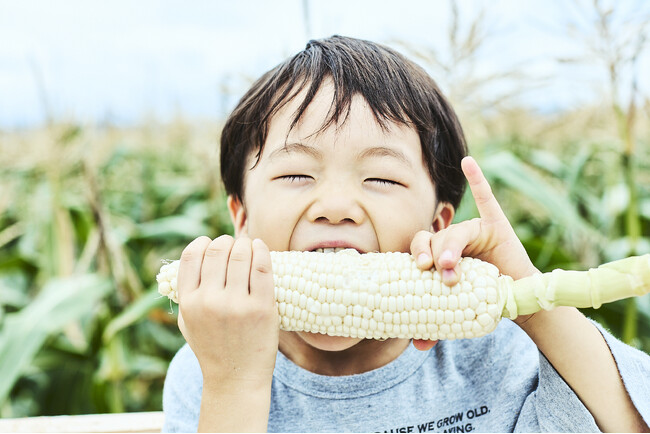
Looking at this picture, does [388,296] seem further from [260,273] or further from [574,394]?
[574,394]

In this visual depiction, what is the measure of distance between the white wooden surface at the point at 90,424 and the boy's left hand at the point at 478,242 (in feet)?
3.06

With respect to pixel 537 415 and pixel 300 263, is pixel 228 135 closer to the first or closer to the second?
pixel 300 263

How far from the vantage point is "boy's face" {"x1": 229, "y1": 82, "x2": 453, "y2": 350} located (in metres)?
1.19

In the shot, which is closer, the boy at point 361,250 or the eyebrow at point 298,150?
the boy at point 361,250

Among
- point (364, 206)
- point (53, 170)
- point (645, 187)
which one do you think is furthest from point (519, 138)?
point (364, 206)

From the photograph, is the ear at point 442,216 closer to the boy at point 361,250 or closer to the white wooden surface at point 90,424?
the boy at point 361,250

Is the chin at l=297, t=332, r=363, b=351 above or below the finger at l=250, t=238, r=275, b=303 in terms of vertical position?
below

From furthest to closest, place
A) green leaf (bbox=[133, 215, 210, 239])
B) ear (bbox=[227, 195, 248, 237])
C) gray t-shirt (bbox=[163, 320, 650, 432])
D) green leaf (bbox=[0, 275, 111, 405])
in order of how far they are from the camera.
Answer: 1. green leaf (bbox=[133, 215, 210, 239])
2. green leaf (bbox=[0, 275, 111, 405])
3. ear (bbox=[227, 195, 248, 237])
4. gray t-shirt (bbox=[163, 320, 650, 432])

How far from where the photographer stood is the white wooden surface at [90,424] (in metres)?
1.57

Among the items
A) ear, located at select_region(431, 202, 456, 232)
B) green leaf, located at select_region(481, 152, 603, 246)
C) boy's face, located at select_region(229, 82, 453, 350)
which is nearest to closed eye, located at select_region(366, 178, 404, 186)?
boy's face, located at select_region(229, 82, 453, 350)

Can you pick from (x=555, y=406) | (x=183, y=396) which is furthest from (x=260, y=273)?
(x=555, y=406)

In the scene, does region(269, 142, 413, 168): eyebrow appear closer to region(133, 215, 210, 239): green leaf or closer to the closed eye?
the closed eye

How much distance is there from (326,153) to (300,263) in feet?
0.82

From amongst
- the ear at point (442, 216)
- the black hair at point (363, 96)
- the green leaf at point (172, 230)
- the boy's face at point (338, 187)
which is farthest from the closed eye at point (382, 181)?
the green leaf at point (172, 230)
